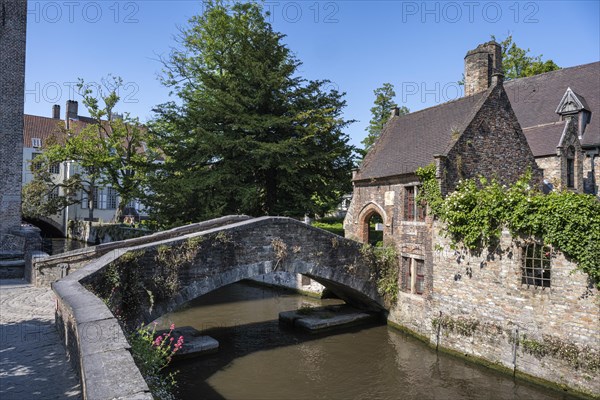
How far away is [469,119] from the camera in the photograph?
14984 mm

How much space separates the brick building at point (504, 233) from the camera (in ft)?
34.4

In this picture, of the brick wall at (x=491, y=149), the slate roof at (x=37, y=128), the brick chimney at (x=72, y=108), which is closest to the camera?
the brick wall at (x=491, y=149)

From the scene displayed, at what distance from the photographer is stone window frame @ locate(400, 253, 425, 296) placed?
14.9 meters

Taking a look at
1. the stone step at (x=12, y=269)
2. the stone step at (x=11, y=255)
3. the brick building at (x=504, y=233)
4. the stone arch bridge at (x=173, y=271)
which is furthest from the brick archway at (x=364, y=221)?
the stone step at (x=11, y=255)

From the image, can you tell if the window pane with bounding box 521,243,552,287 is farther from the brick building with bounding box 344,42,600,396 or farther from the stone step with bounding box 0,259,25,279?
the stone step with bounding box 0,259,25,279

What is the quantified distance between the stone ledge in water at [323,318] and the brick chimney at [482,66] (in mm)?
10325

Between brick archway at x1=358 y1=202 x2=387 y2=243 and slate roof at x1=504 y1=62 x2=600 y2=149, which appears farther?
slate roof at x1=504 y1=62 x2=600 y2=149

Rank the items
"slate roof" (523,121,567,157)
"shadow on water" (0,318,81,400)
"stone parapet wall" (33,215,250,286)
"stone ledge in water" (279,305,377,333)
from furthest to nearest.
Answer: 1. "slate roof" (523,121,567,157)
2. "stone ledge in water" (279,305,377,333)
3. "stone parapet wall" (33,215,250,286)
4. "shadow on water" (0,318,81,400)

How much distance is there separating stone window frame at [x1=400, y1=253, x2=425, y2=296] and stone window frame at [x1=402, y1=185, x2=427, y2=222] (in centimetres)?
138

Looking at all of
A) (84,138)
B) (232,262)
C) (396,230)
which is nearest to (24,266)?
(232,262)

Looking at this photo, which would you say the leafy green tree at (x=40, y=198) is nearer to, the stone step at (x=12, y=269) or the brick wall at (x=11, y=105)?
the brick wall at (x=11, y=105)

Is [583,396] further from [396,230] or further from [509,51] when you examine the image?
[509,51]

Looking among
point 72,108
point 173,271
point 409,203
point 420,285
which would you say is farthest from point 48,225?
point 420,285

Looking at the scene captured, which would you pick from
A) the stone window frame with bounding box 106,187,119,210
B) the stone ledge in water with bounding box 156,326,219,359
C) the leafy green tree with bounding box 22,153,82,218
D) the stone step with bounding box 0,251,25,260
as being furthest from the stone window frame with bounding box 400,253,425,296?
the stone window frame with bounding box 106,187,119,210
